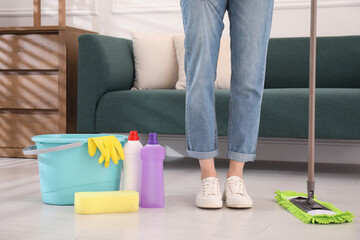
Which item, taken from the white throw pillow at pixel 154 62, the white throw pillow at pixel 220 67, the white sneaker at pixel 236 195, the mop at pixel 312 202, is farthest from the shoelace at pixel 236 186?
the white throw pillow at pixel 154 62

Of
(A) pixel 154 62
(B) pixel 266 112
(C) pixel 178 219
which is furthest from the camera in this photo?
(A) pixel 154 62

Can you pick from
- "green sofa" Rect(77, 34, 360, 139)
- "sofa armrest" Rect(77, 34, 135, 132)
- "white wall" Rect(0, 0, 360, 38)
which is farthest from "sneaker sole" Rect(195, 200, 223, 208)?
"white wall" Rect(0, 0, 360, 38)

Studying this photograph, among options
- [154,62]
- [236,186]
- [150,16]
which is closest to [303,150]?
[154,62]

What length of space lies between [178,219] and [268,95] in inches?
42.6

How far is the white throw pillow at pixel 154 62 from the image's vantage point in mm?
2926

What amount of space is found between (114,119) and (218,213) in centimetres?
115

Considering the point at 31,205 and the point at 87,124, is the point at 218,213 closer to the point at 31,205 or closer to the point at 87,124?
the point at 31,205

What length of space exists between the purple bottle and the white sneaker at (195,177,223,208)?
5.1 inches

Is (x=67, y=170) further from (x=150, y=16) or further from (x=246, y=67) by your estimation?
(x=150, y=16)

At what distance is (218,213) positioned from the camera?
1559 millimetres

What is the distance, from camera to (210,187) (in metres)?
1.63

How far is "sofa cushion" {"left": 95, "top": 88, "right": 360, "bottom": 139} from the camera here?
2.29 m

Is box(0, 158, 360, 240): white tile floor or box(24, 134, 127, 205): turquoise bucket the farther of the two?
box(24, 134, 127, 205): turquoise bucket

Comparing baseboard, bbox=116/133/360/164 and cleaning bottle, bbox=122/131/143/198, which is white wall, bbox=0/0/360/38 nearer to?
baseboard, bbox=116/133/360/164
